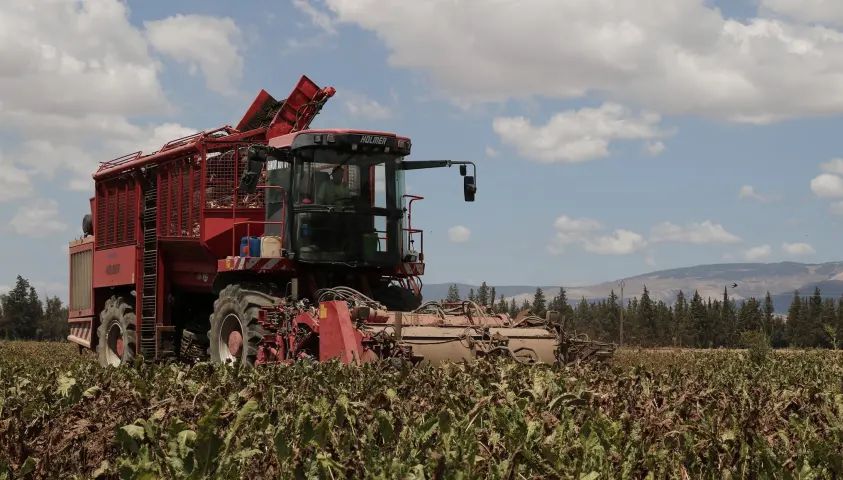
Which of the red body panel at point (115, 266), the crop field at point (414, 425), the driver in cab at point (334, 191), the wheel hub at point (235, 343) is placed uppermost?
the driver in cab at point (334, 191)

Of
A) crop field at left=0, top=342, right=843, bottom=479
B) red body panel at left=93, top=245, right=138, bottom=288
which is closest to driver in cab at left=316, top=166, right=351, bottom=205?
red body panel at left=93, top=245, right=138, bottom=288

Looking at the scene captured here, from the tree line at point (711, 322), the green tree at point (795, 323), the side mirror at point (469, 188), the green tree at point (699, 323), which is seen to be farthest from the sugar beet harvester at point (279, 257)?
the green tree at point (795, 323)

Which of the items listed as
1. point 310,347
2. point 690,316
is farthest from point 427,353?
point 690,316

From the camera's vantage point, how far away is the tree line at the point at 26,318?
3787 inches

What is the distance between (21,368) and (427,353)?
162 inches

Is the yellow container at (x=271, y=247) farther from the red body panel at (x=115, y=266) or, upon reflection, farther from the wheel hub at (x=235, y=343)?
the red body panel at (x=115, y=266)

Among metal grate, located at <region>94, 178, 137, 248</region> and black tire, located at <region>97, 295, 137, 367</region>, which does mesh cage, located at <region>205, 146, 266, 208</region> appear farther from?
black tire, located at <region>97, 295, 137, 367</region>

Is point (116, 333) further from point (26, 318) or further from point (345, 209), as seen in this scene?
point (26, 318)

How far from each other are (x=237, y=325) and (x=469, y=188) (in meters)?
3.64

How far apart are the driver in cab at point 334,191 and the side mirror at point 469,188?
5.24ft

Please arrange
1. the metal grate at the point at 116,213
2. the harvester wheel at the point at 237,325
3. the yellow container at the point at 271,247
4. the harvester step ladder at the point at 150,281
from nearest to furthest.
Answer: the harvester wheel at the point at 237,325, the yellow container at the point at 271,247, the harvester step ladder at the point at 150,281, the metal grate at the point at 116,213

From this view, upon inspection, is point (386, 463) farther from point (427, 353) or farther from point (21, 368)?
point (427, 353)

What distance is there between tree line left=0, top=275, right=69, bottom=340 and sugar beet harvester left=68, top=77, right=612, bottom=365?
82.3m

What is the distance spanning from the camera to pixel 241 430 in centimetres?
525
